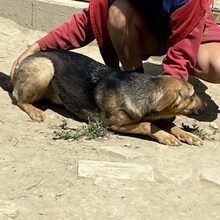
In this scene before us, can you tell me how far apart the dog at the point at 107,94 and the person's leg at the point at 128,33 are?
0.35 metres

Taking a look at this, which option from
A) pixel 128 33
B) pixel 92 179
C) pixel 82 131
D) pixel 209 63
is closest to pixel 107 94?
pixel 82 131

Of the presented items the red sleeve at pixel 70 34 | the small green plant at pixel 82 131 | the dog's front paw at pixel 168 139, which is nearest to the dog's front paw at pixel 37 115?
the small green plant at pixel 82 131

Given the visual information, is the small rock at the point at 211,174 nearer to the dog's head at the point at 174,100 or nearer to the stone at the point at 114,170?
the stone at the point at 114,170

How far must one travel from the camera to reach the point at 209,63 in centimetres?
580

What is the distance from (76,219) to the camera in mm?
3670

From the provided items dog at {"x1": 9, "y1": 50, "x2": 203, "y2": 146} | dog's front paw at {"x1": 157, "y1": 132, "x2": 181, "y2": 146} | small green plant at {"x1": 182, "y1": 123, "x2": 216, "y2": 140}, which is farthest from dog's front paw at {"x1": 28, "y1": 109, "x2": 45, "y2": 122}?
small green plant at {"x1": 182, "y1": 123, "x2": 216, "y2": 140}

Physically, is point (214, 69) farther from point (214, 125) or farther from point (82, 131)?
point (82, 131)

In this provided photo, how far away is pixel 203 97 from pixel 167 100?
5.03ft

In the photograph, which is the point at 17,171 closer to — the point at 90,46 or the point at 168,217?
the point at 168,217

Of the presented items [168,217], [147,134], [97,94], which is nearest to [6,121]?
[97,94]

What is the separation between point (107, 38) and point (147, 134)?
1245 millimetres

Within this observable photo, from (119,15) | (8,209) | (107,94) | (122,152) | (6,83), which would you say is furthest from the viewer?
(6,83)

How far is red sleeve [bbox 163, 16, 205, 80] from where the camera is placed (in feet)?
17.9

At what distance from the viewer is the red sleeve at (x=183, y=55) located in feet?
17.9
